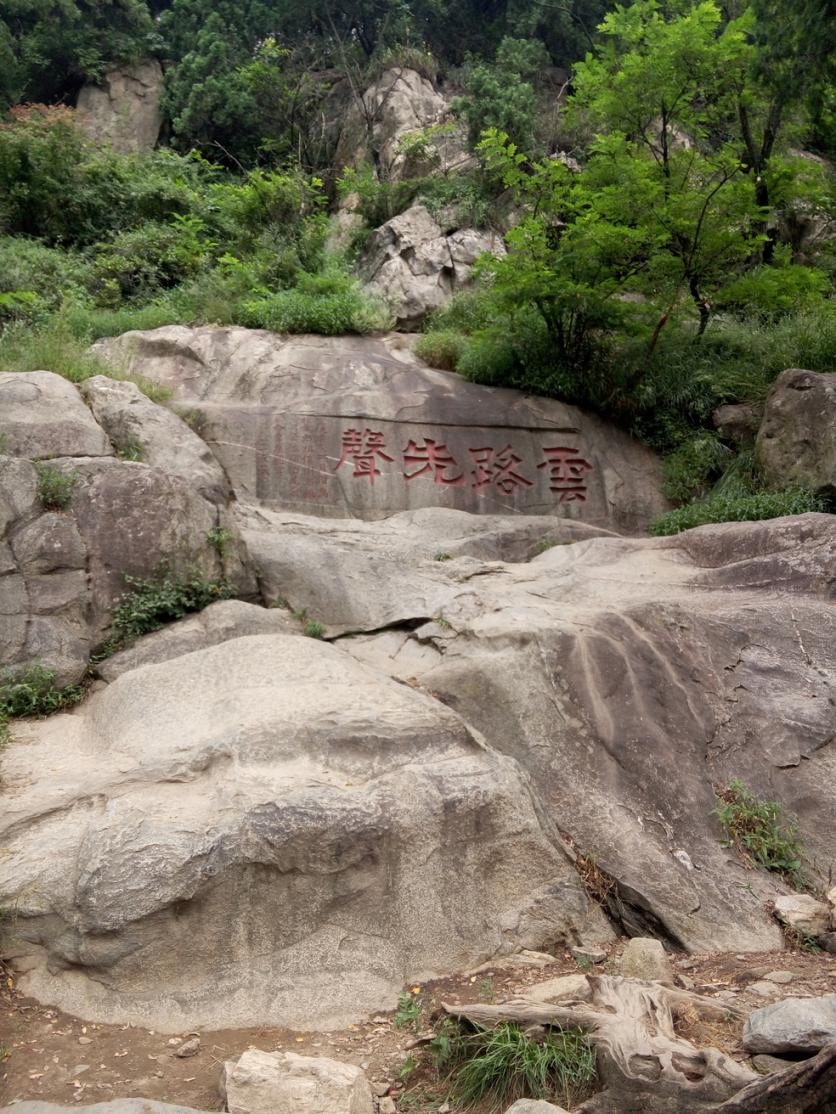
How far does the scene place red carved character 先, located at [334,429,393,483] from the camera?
10.1m

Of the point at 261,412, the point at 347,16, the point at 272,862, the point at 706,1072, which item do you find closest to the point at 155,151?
the point at 347,16

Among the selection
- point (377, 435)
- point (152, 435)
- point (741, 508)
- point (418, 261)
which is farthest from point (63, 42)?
point (741, 508)

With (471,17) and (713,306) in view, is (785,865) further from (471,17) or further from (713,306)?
(471,17)

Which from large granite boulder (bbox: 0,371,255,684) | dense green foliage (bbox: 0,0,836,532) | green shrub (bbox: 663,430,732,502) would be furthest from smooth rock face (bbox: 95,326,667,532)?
large granite boulder (bbox: 0,371,255,684)

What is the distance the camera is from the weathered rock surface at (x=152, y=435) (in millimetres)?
7848

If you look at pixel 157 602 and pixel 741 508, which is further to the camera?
pixel 741 508

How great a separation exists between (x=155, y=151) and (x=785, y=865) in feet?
61.8

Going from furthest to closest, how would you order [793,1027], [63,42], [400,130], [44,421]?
1. [63,42]
2. [400,130]
3. [44,421]
4. [793,1027]

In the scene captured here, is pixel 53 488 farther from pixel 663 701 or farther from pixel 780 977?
pixel 780 977

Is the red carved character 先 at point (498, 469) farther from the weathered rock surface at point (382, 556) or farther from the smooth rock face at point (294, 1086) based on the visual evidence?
the smooth rock face at point (294, 1086)

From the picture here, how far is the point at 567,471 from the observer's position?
1079cm

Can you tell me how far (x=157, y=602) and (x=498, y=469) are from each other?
4.98 metres

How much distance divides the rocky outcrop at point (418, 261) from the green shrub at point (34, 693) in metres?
8.61

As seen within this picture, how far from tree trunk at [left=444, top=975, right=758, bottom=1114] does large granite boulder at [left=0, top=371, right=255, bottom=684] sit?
431 cm
